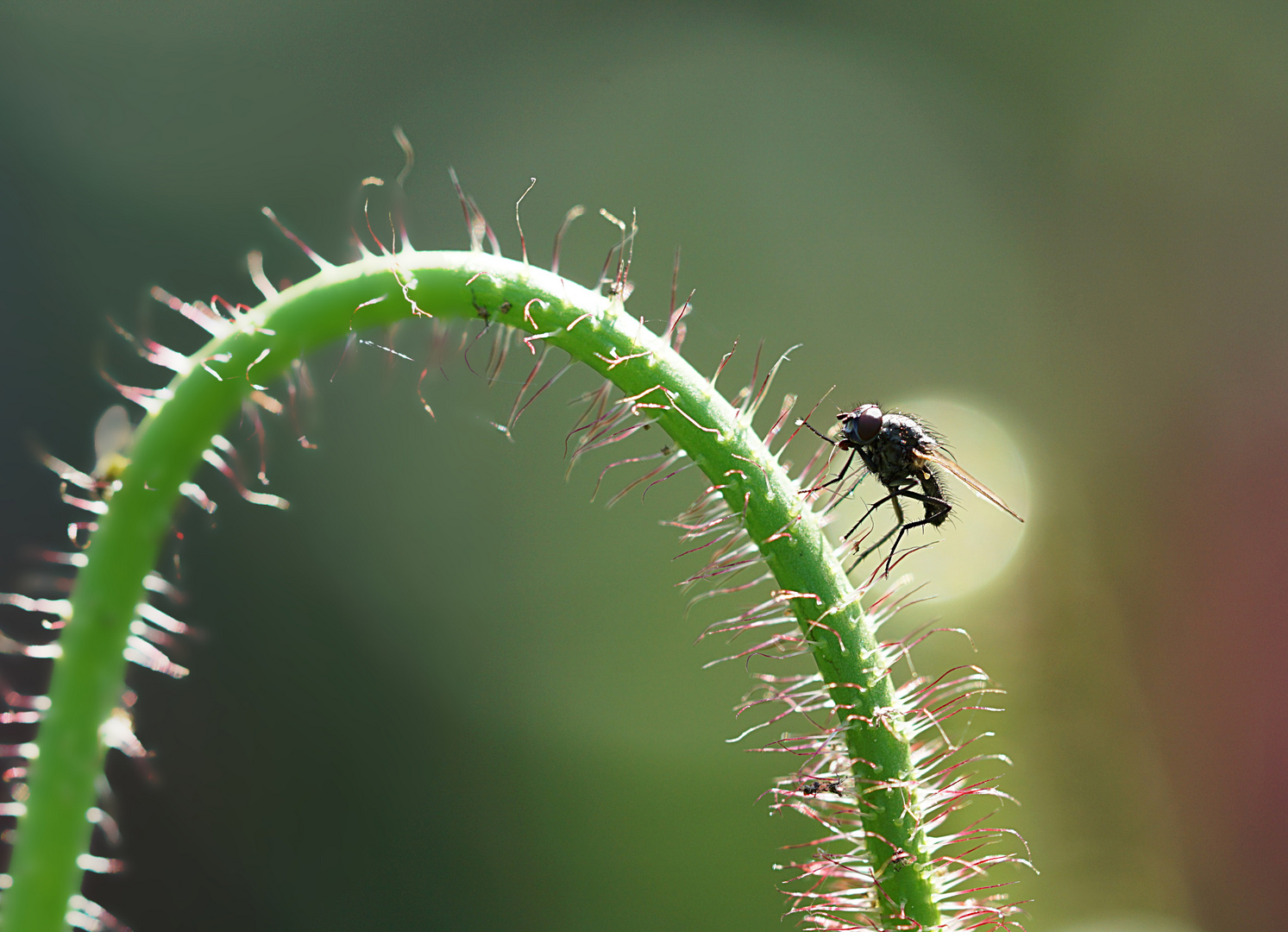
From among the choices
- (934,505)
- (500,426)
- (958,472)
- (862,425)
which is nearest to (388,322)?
(500,426)

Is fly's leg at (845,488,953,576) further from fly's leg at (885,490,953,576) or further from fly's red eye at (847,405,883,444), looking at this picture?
fly's red eye at (847,405,883,444)

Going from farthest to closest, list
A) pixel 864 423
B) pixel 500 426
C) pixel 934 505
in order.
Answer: pixel 934 505, pixel 864 423, pixel 500 426

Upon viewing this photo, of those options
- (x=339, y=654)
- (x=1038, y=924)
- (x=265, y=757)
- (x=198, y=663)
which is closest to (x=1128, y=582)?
(x=1038, y=924)

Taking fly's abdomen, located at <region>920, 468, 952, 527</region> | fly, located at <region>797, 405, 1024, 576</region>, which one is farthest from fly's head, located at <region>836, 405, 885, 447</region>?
fly's abdomen, located at <region>920, 468, 952, 527</region>

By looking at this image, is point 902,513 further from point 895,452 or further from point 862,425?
point 862,425

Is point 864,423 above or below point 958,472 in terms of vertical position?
above
